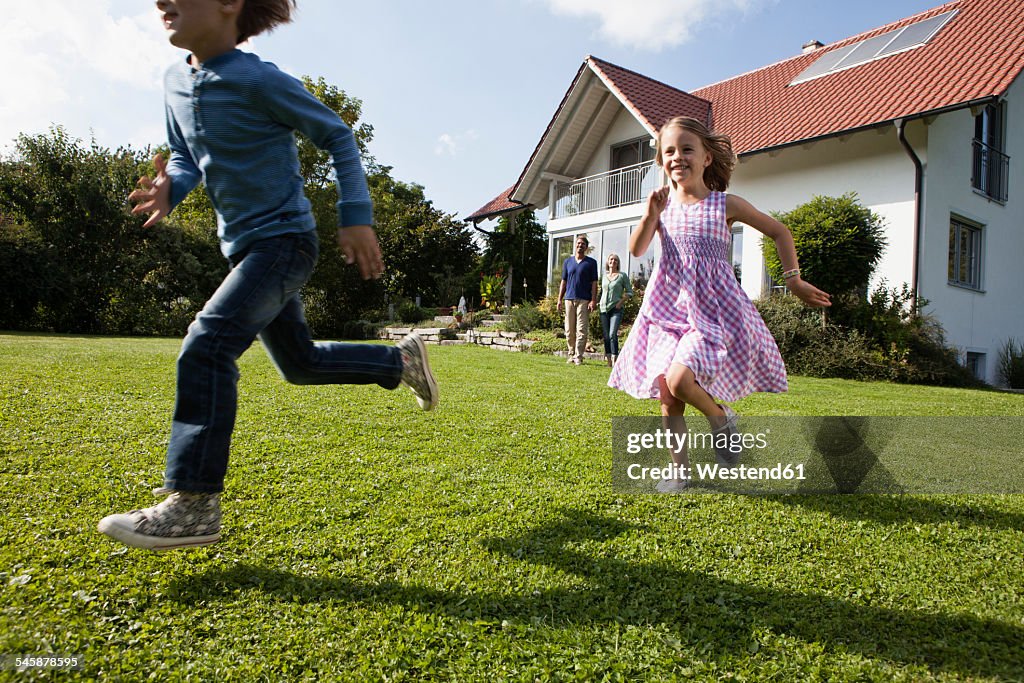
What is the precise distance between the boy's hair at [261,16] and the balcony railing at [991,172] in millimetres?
15551

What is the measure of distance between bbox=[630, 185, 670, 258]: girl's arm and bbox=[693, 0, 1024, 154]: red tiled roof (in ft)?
36.8

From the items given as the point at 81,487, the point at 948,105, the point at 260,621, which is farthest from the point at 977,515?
the point at 948,105

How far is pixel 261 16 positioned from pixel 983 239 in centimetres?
1625

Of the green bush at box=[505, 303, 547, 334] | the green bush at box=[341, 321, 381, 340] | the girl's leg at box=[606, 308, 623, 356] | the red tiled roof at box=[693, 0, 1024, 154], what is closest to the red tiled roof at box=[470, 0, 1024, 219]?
the red tiled roof at box=[693, 0, 1024, 154]

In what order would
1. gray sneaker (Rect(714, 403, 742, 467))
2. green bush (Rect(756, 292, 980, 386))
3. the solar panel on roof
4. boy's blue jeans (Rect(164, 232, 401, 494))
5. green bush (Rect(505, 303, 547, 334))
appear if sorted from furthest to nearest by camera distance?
green bush (Rect(505, 303, 547, 334)), the solar panel on roof, green bush (Rect(756, 292, 980, 386)), gray sneaker (Rect(714, 403, 742, 467)), boy's blue jeans (Rect(164, 232, 401, 494))

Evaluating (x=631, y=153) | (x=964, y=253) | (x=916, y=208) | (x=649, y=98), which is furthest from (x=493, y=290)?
(x=964, y=253)

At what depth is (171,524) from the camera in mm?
1882

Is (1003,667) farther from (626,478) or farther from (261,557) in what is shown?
(261,557)

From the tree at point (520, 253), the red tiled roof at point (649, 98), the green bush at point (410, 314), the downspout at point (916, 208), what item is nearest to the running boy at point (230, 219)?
the downspout at point (916, 208)

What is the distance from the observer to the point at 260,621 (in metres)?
1.70

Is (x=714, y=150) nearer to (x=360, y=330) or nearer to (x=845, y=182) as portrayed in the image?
(x=845, y=182)

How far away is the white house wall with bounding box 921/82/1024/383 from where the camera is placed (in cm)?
1252

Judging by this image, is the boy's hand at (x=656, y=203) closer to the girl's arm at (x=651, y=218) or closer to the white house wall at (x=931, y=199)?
the girl's arm at (x=651, y=218)

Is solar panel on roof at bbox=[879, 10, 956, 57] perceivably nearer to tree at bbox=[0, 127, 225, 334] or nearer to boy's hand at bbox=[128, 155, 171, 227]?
boy's hand at bbox=[128, 155, 171, 227]
